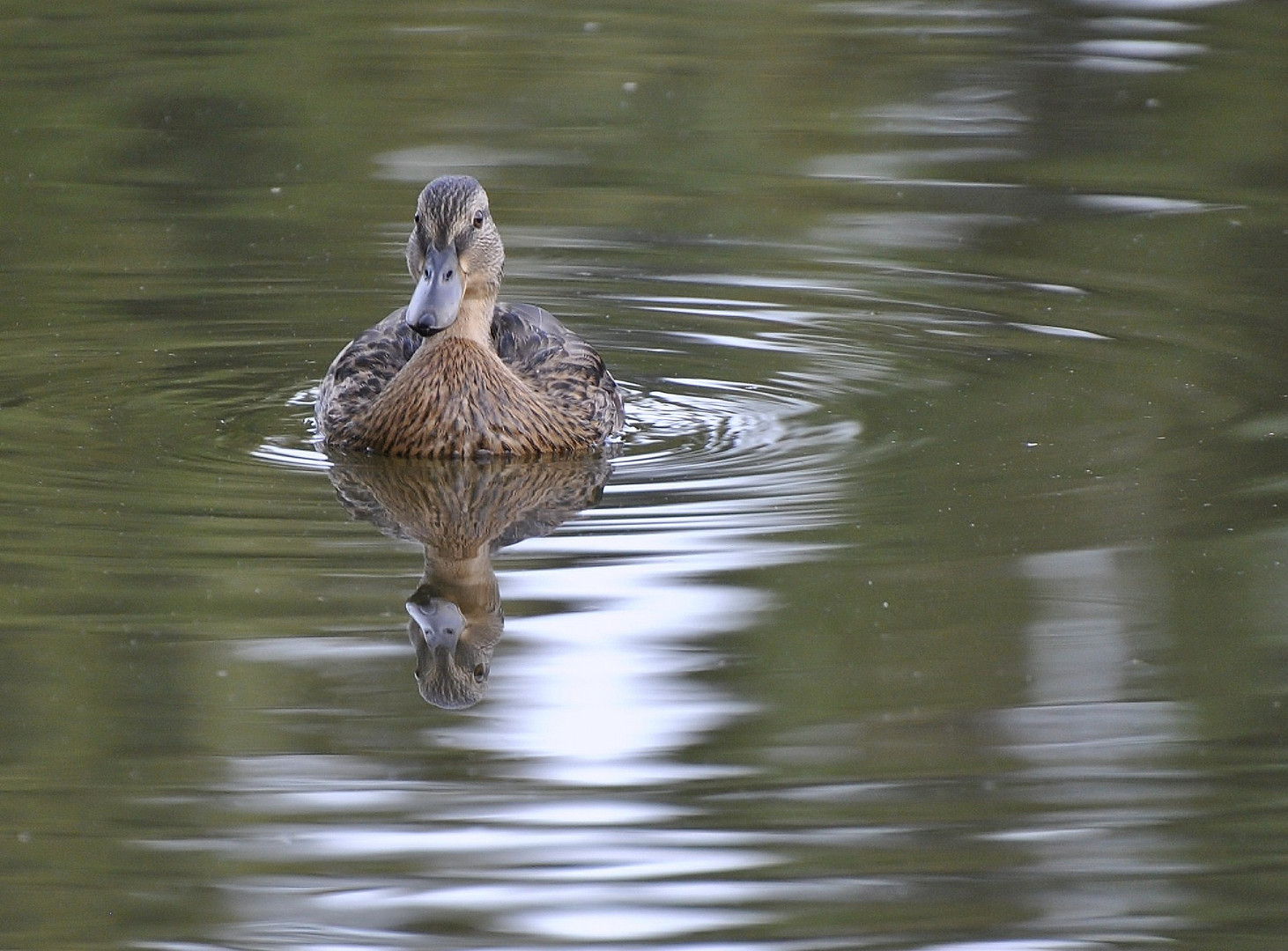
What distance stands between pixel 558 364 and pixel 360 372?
2.82 feet

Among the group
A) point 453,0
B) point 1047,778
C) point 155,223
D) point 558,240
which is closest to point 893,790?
point 1047,778

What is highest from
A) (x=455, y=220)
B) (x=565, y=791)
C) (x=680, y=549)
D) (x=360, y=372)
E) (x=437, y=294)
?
(x=455, y=220)

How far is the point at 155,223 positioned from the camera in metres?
13.8

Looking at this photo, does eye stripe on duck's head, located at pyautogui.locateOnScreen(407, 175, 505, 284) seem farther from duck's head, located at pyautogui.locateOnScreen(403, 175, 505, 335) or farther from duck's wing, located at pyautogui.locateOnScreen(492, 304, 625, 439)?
duck's wing, located at pyautogui.locateOnScreen(492, 304, 625, 439)

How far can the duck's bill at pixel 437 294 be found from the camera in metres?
9.15

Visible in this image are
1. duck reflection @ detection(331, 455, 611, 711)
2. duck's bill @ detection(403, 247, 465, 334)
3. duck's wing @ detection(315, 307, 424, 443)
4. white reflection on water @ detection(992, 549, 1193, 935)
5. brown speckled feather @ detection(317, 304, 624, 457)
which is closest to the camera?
white reflection on water @ detection(992, 549, 1193, 935)

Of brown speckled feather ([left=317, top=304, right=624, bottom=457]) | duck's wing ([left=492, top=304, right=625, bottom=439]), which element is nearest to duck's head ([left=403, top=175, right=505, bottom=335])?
brown speckled feather ([left=317, top=304, right=624, bottom=457])

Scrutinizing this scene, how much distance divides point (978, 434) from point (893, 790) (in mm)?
3518

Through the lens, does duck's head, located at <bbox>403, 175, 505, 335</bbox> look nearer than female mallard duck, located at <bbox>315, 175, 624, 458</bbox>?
Yes

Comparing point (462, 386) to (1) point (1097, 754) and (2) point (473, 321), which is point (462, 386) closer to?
(2) point (473, 321)

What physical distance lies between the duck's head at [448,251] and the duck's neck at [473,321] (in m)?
0.07

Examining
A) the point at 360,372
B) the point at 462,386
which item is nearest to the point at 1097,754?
the point at 462,386

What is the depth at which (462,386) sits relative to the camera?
9969 mm

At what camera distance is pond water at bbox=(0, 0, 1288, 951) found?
5.92m
